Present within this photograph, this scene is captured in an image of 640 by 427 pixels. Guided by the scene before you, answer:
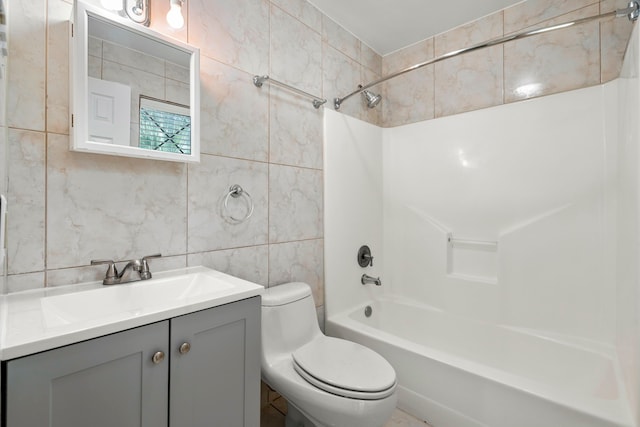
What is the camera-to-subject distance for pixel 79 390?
72 centimetres

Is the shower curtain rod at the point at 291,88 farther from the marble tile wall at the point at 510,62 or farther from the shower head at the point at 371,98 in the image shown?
the marble tile wall at the point at 510,62

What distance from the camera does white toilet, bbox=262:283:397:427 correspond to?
1.18m

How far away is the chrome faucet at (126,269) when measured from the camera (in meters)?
1.11

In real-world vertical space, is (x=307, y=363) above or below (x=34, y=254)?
below

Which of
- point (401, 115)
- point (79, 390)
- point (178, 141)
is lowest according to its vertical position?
point (79, 390)

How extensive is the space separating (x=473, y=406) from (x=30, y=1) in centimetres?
237

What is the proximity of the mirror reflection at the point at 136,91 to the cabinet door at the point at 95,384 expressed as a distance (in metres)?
0.71

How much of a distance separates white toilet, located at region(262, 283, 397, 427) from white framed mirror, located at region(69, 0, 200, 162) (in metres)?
0.88

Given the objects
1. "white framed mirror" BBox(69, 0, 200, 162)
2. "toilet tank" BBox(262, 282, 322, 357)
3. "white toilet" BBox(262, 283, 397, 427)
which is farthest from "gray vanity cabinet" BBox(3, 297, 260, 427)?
"white framed mirror" BBox(69, 0, 200, 162)

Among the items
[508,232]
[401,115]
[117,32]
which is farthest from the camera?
[401,115]

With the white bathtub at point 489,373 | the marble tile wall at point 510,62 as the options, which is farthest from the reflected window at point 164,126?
the marble tile wall at point 510,62

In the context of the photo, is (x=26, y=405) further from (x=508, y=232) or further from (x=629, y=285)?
(x=508, y=232)

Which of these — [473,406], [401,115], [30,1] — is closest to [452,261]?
[473,406]

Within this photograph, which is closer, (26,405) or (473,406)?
(26,405)
